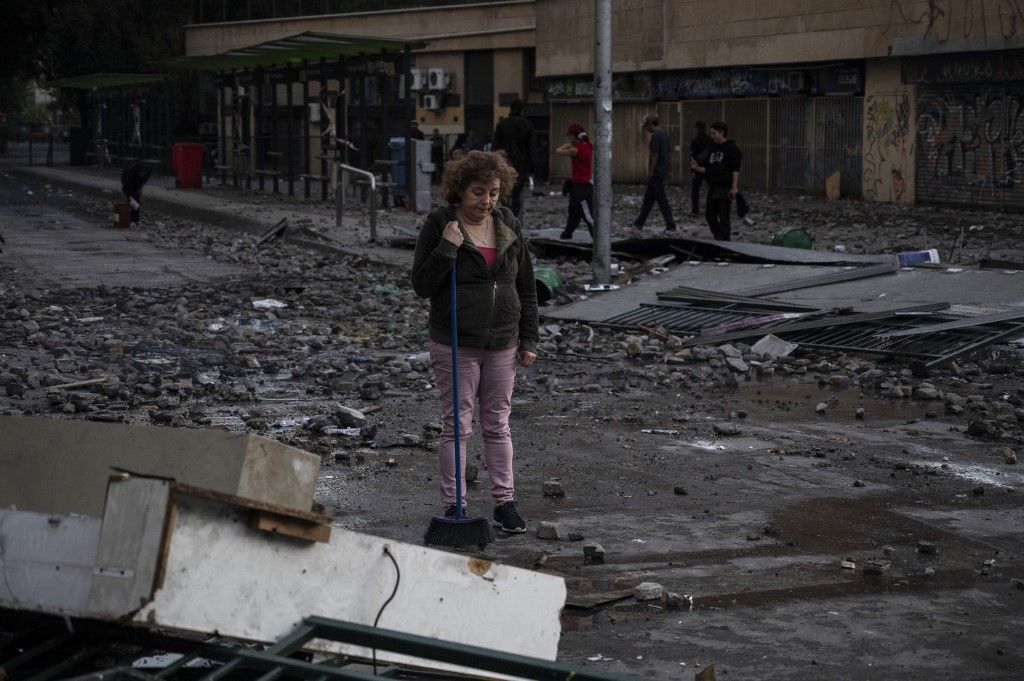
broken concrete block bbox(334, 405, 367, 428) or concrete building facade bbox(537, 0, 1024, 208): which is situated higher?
concrete building facade bbox(537, 0, 1024, 208)

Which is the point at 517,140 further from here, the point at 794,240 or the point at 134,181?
the point at 134,181

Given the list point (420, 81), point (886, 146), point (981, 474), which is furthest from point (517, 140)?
point (420, 81)

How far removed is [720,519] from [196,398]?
4.35 metres

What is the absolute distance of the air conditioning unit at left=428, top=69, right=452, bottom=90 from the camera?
1870 inches

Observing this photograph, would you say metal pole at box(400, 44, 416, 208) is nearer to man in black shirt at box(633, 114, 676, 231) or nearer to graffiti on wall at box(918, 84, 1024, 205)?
man in black shirt at box(633, 114, 676, 231)

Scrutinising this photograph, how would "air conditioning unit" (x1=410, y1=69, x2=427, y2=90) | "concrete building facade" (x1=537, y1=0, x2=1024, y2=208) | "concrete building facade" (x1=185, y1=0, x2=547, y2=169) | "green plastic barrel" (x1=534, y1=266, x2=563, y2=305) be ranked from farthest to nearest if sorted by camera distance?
1. "air conditioning unit" (x1=410, y1=69, x2=427, y2=90)
2. "concrete building facade" (x1=185, y1=0, x2=547, y2=169)
3. "concrete building facade" (x1=537, y1=0, x2=1024, y2=208)
4. "green plastic barrel" (x1=534, y1=266, x2=563, y2=305)

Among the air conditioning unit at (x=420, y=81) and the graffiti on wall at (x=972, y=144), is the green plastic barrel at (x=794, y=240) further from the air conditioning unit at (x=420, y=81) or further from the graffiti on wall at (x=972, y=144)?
the air conditioning unit at (x=420, y=81)

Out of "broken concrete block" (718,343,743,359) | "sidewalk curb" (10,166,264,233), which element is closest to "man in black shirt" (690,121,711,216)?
"sidewalk curb" (10,166,264,233)

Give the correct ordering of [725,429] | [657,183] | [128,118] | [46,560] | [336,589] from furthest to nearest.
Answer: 1. [128,118]
2. [657,183]
3. [725,429]
4. [336,589]
5. [46,560]

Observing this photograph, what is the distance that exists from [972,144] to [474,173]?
24.7m

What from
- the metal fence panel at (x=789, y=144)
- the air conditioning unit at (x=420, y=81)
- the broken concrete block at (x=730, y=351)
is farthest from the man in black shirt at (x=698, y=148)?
the air conditioning unit at (x=420, y=81)

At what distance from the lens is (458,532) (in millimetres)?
6211

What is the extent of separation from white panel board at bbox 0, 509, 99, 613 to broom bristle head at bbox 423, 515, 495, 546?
2481mm

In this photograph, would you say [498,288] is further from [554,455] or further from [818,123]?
[818,123]
